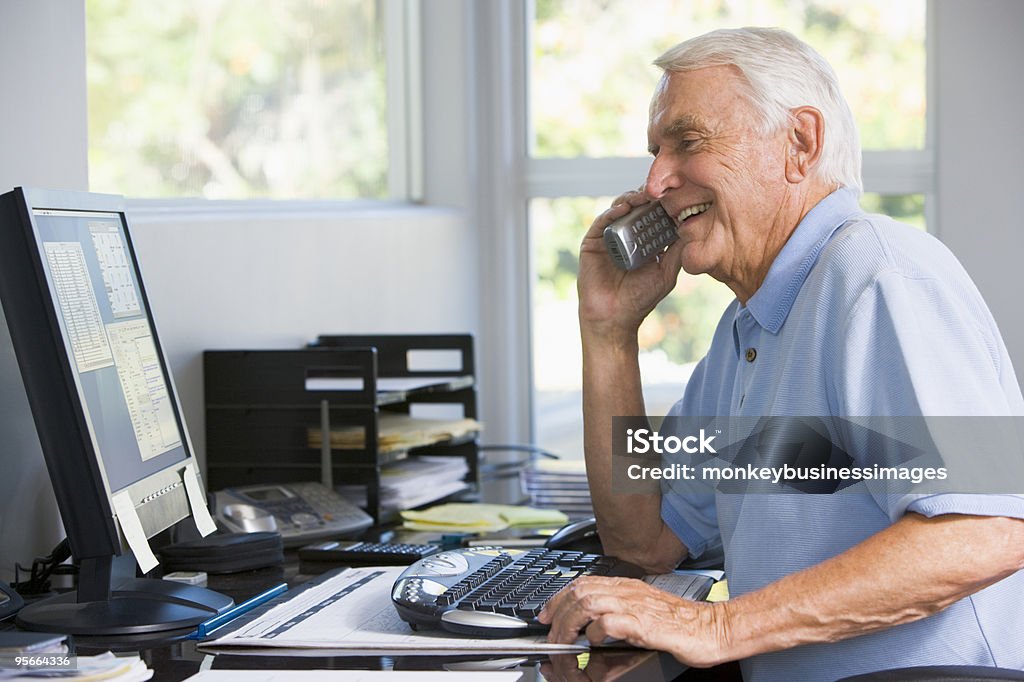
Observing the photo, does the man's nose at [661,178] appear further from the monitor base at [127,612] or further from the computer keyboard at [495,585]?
the monitor base at [127,612]

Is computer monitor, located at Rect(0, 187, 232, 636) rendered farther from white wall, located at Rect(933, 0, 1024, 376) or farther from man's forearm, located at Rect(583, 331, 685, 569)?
white wall, located at Rect(933, 0, 1024, 376)

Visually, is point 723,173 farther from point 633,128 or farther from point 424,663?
point 633,128

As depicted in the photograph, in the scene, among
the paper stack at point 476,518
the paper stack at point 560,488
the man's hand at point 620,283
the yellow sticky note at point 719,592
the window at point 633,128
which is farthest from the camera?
the window at point 633,128

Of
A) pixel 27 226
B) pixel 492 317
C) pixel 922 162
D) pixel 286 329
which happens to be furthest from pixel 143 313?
pixel 922 162

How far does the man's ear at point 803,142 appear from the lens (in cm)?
146

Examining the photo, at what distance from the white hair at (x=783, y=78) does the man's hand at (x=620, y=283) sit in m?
0.35

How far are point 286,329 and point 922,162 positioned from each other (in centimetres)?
174

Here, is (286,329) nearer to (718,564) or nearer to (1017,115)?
(718,564)

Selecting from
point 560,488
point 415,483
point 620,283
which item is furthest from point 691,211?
point 560,488

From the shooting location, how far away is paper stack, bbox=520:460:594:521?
2.37 meters

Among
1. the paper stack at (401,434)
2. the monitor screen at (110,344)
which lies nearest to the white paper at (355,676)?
the monitor screen at (110,344)

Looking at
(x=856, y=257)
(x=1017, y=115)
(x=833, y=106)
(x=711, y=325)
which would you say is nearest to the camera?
(x=856, y=257)

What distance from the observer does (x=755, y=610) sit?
1.18 m

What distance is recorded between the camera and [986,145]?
312 centimetres
